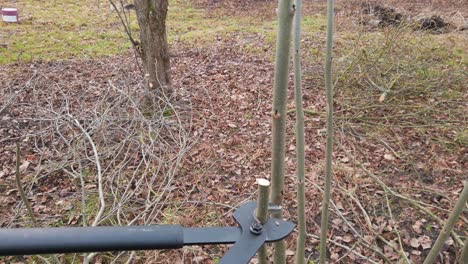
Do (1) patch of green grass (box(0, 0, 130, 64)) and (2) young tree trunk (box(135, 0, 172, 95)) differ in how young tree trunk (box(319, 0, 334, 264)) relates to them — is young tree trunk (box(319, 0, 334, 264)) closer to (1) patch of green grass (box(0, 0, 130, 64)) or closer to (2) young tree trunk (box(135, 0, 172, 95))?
(2) young tree trunk (box(135, 0, 172, 95))

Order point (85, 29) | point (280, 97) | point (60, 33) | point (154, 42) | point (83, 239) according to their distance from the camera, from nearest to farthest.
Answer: point (83, 239) → point (280, 97) → point (154, 42) → point (60, 33) → point (85, 29)

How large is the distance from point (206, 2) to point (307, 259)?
1014 cm

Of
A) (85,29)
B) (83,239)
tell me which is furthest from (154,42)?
(85,29)

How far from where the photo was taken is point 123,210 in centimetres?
278

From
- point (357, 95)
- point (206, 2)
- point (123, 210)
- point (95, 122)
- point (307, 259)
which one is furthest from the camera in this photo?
point (206, 2)

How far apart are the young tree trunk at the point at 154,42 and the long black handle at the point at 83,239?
339 centimetres

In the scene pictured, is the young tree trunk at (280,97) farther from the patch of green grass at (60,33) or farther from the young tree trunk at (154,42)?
the patch of green grass at (60,33)

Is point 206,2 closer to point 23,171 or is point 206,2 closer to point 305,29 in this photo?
point 305,29

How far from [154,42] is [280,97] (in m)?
3.37

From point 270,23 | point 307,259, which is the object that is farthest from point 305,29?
point 307,259

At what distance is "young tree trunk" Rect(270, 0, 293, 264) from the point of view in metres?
0.80

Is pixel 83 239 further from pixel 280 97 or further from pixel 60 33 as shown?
pixel 60 33

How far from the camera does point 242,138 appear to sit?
150 inches

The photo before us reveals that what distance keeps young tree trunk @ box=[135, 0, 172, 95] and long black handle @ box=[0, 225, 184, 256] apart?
3393 millimetres
